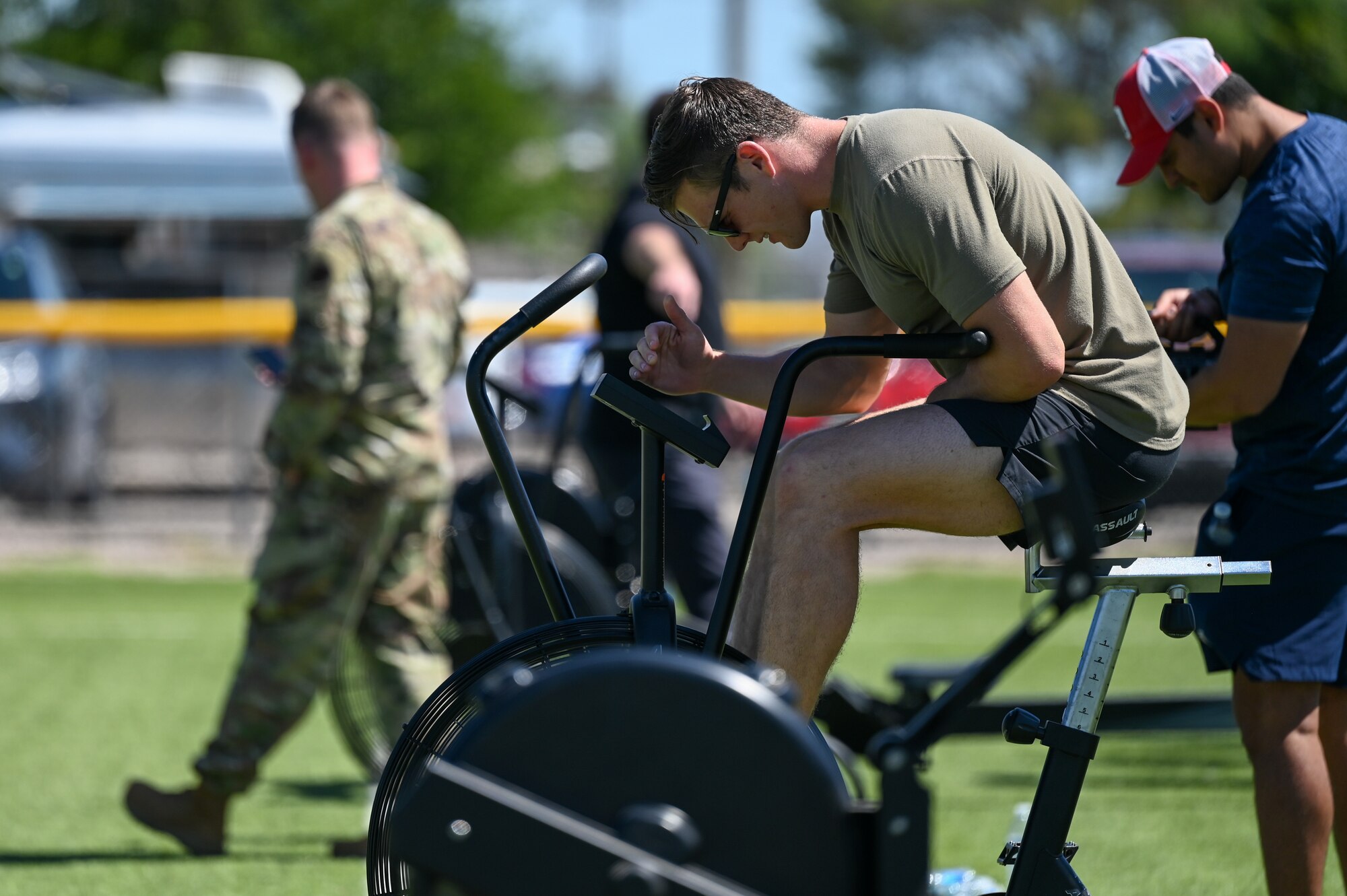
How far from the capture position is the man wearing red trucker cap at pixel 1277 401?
3.35 m

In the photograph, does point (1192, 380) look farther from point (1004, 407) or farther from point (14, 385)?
point (14, 385)

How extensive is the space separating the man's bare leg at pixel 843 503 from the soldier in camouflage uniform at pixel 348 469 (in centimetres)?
249

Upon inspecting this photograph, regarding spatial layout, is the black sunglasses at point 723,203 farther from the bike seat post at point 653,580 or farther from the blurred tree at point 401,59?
the blurred tree at point 401,59

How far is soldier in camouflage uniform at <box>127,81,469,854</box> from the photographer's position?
4797mm

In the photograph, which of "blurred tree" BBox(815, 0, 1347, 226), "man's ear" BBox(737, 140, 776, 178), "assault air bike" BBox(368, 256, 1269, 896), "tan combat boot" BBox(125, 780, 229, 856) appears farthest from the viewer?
"blurred tree" BBox(815, 0, 1347, 226)

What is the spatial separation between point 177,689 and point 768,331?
6.01 meters

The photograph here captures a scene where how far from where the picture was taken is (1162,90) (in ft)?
11.4

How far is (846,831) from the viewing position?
2.17 m

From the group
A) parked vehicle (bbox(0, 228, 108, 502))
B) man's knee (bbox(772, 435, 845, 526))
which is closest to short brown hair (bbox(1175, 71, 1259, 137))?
man's knee (bbox(772, 435, 845, 526))

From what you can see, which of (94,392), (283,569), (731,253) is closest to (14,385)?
(94,392)

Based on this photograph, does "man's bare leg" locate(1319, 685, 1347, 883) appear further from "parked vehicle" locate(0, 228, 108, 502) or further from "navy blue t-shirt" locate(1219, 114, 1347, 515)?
"parked vehicle" locate(0, 228, 108, 502)

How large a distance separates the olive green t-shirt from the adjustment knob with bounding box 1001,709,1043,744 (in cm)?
52

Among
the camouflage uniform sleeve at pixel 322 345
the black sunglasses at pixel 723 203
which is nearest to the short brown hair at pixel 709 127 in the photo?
the black sunglasses at pixel 723 203

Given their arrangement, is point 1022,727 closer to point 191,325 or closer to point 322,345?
point 322,345
